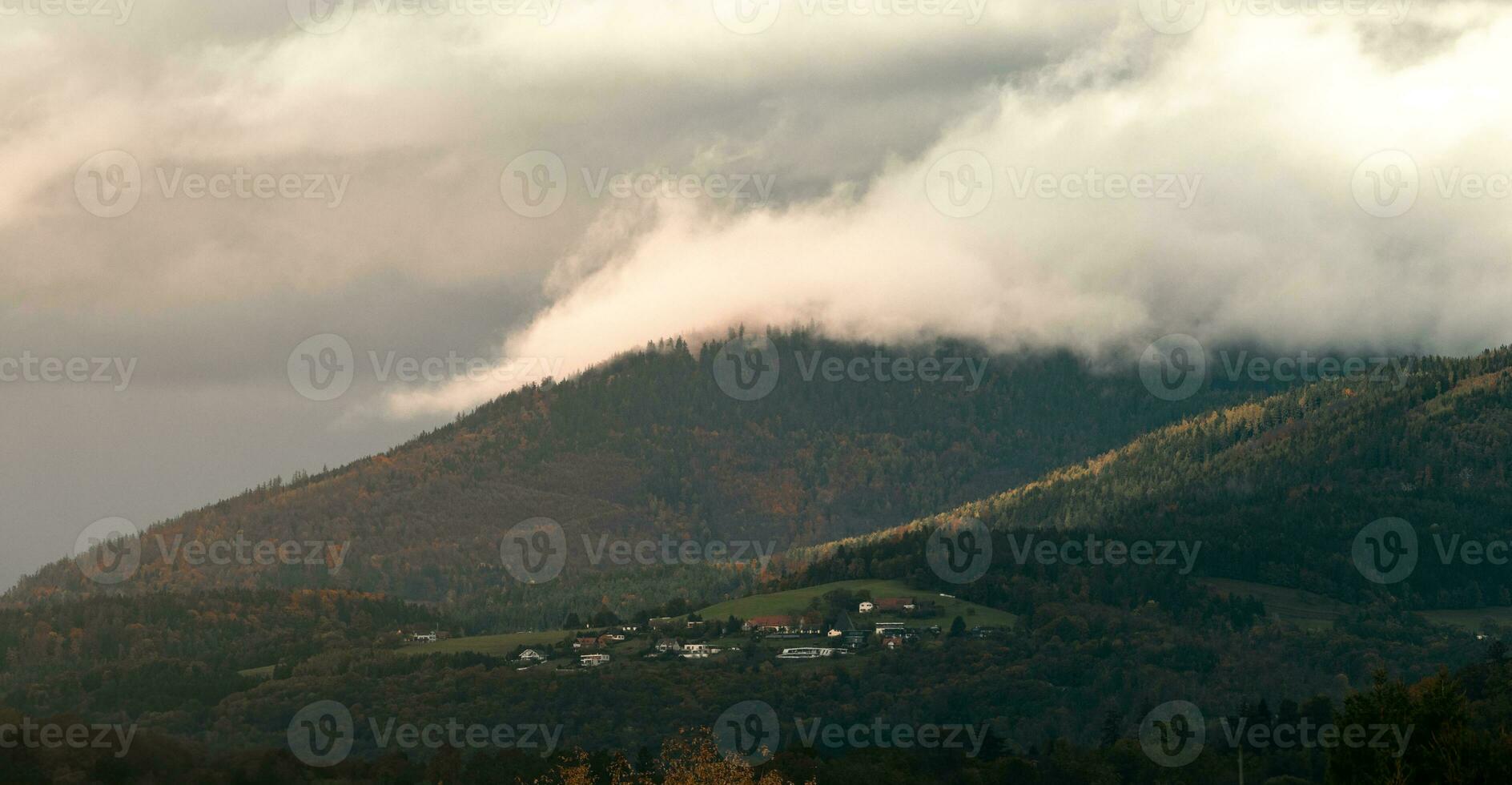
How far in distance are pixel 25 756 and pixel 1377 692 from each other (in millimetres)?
124908

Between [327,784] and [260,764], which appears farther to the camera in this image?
[260,764]

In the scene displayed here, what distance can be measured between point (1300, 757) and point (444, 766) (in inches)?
3332

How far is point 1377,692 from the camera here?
125500mm

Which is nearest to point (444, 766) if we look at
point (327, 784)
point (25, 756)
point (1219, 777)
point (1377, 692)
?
point (327, 784)

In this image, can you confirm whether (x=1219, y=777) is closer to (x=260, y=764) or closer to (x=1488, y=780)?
(x=1488, y=780)

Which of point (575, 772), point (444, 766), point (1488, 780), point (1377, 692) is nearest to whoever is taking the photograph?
point (1488, 780)

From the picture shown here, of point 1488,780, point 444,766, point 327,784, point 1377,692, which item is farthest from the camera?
point 444,766

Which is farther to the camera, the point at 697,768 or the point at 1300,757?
the point at 1300,757

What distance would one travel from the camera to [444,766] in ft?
637

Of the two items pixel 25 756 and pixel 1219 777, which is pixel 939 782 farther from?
pixel 25 756

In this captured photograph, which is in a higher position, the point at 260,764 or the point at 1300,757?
the point at 260,764

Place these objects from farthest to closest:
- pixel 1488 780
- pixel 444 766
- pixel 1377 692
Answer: pixel 444 766
pixel 1377 692
pixel 1488 780

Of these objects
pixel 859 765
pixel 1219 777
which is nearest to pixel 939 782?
pixel 859 765

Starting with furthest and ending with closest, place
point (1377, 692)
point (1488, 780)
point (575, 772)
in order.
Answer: point (575, 772) → point (1377, 692) → point (1488, 780)
